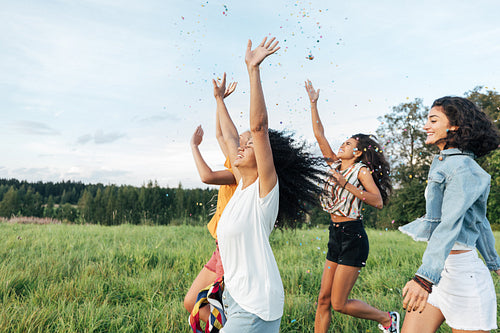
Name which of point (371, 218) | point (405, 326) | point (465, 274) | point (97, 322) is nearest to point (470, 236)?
point (465, 274)

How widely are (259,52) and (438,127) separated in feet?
4.69

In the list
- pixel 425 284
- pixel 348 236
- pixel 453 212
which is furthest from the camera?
pixel 348 236

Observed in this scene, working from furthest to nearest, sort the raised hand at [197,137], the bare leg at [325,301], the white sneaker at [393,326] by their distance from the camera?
the white sneaker at [393,326] < the bare leg at [325,301] < the raised hand at [197,137]

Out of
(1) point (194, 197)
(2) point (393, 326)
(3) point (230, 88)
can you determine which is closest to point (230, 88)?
(3) point (230, 88)

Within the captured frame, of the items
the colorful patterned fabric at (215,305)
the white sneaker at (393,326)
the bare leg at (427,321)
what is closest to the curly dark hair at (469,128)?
→ the bare leg at (427,321)

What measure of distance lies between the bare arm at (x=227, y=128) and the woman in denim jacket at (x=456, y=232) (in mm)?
1515

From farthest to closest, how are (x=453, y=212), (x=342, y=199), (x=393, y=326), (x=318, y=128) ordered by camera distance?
(x=318, y=128)
(x=393, y=326)
(x=342, y=199)
(x=453, y=212)

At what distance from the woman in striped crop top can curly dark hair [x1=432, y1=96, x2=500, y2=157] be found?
126 cm

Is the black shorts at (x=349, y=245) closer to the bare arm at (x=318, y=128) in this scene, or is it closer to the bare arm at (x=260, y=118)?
the bare arm at (x=318, y=128)

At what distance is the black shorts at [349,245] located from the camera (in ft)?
12.4

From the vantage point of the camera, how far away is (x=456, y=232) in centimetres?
231

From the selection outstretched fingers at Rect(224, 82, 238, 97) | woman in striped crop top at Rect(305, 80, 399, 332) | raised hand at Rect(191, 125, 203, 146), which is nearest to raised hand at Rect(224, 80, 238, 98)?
outstretched fingers at Rect(224, 82, 238, 97)

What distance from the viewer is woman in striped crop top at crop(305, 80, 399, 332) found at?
378 cm

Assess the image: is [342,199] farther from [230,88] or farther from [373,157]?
[230,88]
